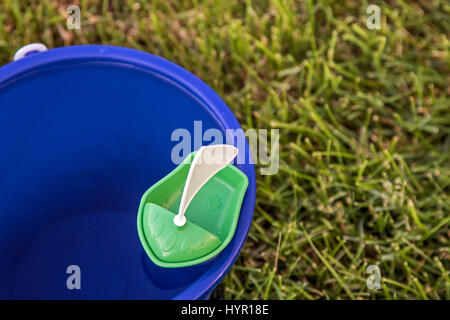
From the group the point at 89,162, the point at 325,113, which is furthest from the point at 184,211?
the point at 325,113

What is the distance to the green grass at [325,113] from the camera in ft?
3.42

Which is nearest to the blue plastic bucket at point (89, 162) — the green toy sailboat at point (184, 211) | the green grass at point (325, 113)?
the green toy sailboat at point (184, 211)

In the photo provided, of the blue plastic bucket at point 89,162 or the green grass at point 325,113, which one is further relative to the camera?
the green grass at point 325,113

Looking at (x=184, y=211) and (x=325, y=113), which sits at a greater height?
(x=325, y=113)

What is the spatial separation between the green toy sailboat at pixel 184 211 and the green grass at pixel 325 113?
240mm

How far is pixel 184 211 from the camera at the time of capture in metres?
0.81

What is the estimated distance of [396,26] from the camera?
1277 millimetres

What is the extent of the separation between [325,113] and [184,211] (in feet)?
1.65

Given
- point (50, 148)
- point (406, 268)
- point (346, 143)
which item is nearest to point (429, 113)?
point (346, 143)

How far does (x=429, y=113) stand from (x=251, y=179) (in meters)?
0.59

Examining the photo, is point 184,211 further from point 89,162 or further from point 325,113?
point 325,113

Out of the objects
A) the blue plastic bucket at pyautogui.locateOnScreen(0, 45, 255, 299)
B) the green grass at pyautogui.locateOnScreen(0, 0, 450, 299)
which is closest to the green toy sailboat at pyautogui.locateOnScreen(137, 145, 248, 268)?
the blue plastic bucket at pyautogui.locateOnScreen(0, 45, 255, 299)

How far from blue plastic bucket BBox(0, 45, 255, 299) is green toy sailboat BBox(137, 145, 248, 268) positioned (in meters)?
0.02

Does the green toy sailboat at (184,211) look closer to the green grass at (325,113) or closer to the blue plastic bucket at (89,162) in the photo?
the blue plastic bucket at (89,162)
